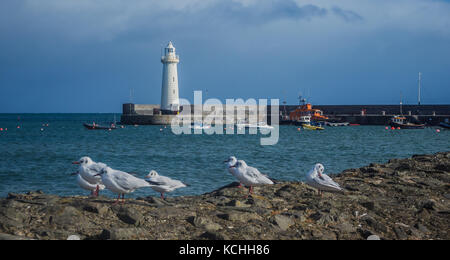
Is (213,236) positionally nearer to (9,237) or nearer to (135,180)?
(135,180)

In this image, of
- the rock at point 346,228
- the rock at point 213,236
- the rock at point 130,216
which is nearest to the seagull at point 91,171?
the rock at point 130,216

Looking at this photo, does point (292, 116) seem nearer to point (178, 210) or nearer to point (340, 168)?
point (340, 168)

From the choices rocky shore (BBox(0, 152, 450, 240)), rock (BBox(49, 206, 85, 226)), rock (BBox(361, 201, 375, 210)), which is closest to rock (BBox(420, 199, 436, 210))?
rocky shore (BBox(0, 152, 450, 240))

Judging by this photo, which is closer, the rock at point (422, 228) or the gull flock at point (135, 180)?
the rock at point (422, 228)

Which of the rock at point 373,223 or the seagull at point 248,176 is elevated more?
the seagull at point 248,176

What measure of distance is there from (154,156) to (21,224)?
2639cm

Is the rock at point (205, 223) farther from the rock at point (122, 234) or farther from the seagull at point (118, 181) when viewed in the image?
the seagull at point (118, 181)

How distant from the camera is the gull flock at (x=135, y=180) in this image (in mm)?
8609

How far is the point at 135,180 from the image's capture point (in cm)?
871

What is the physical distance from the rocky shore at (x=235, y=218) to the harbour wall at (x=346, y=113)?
2709 inches

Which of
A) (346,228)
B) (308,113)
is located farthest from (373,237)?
(308,113)

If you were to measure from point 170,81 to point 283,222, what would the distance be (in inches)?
2536

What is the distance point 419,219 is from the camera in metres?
8.48
